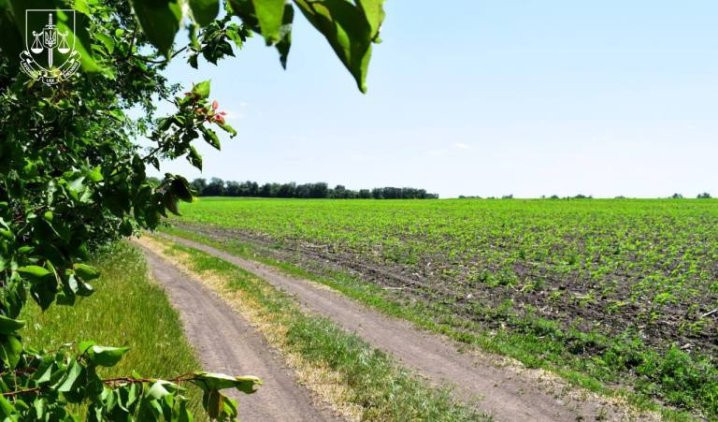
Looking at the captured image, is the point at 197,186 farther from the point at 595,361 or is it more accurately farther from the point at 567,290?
the point at 595,361

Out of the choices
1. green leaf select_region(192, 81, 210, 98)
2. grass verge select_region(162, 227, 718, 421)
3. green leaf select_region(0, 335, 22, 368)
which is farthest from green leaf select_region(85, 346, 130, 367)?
grass verge select_region(162, 227, 718, 421)

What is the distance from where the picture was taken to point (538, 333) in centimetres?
1387

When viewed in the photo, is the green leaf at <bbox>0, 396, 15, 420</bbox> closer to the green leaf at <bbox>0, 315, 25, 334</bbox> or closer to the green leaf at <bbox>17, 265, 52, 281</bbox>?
the green leaf at <bbox>0, 315, 25, 334</bbox>

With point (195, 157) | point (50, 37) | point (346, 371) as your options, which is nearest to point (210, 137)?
point (195, 157)

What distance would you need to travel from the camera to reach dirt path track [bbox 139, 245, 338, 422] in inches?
309

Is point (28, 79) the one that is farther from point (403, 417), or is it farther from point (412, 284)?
point (412, 284)

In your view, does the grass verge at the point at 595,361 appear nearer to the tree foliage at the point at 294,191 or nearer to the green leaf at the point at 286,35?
the green leaf at the point at 286,35

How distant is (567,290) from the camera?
18859 millimetres

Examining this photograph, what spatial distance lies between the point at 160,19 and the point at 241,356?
10168 mm

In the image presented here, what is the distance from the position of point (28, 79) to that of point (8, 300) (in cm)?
88

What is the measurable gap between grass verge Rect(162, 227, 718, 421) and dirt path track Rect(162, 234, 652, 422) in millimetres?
608

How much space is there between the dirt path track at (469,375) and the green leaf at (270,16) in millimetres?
9126

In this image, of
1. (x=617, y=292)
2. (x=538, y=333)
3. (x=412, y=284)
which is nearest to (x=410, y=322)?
(x=538, y=333)

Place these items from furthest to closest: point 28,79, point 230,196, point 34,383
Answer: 1. point 230,196
2. point 28,79
3. point 34,383
